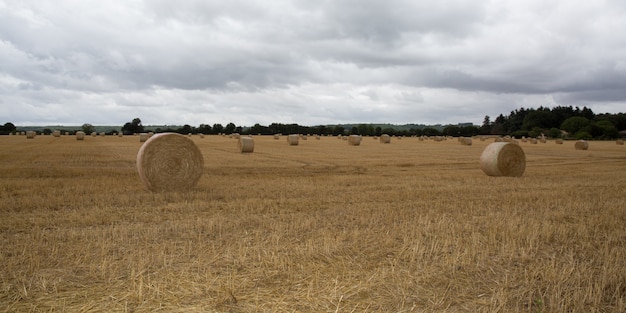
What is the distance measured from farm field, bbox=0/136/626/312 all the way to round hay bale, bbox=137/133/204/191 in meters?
0.77

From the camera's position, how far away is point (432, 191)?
1188 cm

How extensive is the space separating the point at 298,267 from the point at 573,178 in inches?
545

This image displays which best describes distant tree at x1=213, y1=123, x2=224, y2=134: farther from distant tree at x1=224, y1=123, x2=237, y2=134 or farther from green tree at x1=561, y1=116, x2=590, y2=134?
green tree at x1=561, y1=116, x2=590, y2=134

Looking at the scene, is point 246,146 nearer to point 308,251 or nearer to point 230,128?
point 308,251

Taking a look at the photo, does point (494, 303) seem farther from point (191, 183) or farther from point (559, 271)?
point (191, 183)

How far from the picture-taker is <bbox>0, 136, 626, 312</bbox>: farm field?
4.48 meters

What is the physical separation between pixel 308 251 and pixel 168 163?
7858mm

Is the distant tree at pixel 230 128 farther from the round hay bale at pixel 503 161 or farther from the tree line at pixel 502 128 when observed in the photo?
the round hay bale at pixel 503 161

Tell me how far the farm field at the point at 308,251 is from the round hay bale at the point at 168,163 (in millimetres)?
770

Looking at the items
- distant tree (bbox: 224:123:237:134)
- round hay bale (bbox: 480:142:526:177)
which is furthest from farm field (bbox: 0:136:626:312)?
distant tree (bbox: 224:123:237:134)

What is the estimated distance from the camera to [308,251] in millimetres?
5902

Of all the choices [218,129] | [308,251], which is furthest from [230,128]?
A: [308,251]

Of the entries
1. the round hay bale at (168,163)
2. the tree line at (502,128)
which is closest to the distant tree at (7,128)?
the tree line at (502,128)

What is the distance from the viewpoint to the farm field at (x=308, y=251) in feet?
14.7
